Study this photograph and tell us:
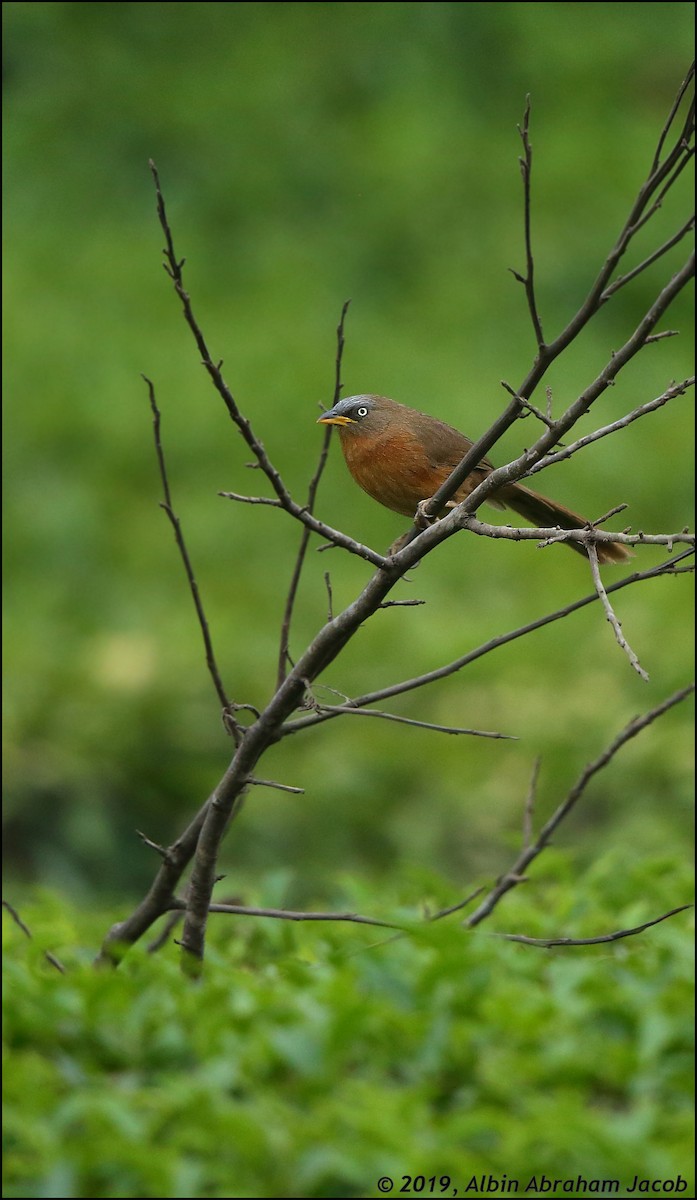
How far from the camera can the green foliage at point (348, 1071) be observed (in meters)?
2.71

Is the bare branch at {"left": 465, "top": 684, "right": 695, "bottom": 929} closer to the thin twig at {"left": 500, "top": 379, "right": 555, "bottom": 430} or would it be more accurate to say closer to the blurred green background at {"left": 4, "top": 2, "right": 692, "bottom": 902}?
the thin twig at {"left": 500, "top": 379, "right": 555, "bottom": 430}

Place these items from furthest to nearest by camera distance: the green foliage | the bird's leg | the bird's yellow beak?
1. the bird's yellow beak
2. the bird's leg
3. the green foliage

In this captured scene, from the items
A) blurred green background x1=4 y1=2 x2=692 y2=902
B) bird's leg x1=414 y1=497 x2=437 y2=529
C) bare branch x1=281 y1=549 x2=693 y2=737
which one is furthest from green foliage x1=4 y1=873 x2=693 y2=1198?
blurred green background x1=4 y1=2 x2=692 y2=902

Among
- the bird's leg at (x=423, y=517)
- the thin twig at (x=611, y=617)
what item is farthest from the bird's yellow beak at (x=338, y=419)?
the thin twig at (x=611, y=617)

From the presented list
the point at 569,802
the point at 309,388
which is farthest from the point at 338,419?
the point at 309,388

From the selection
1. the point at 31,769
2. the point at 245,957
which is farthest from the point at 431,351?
the point at 245,957

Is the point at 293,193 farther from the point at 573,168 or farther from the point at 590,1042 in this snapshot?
the point at 590,1042

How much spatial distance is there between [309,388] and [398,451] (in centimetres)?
593

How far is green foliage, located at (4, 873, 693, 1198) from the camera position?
271 cm

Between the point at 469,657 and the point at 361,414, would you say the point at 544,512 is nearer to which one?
the point at 361,414

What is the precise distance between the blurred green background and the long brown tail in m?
1.78

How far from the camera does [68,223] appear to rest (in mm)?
12219

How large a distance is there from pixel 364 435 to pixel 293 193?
29.2 feet

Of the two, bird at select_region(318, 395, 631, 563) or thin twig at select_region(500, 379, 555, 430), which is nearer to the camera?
thin twig at select_region(500, 379, 555, 430)
